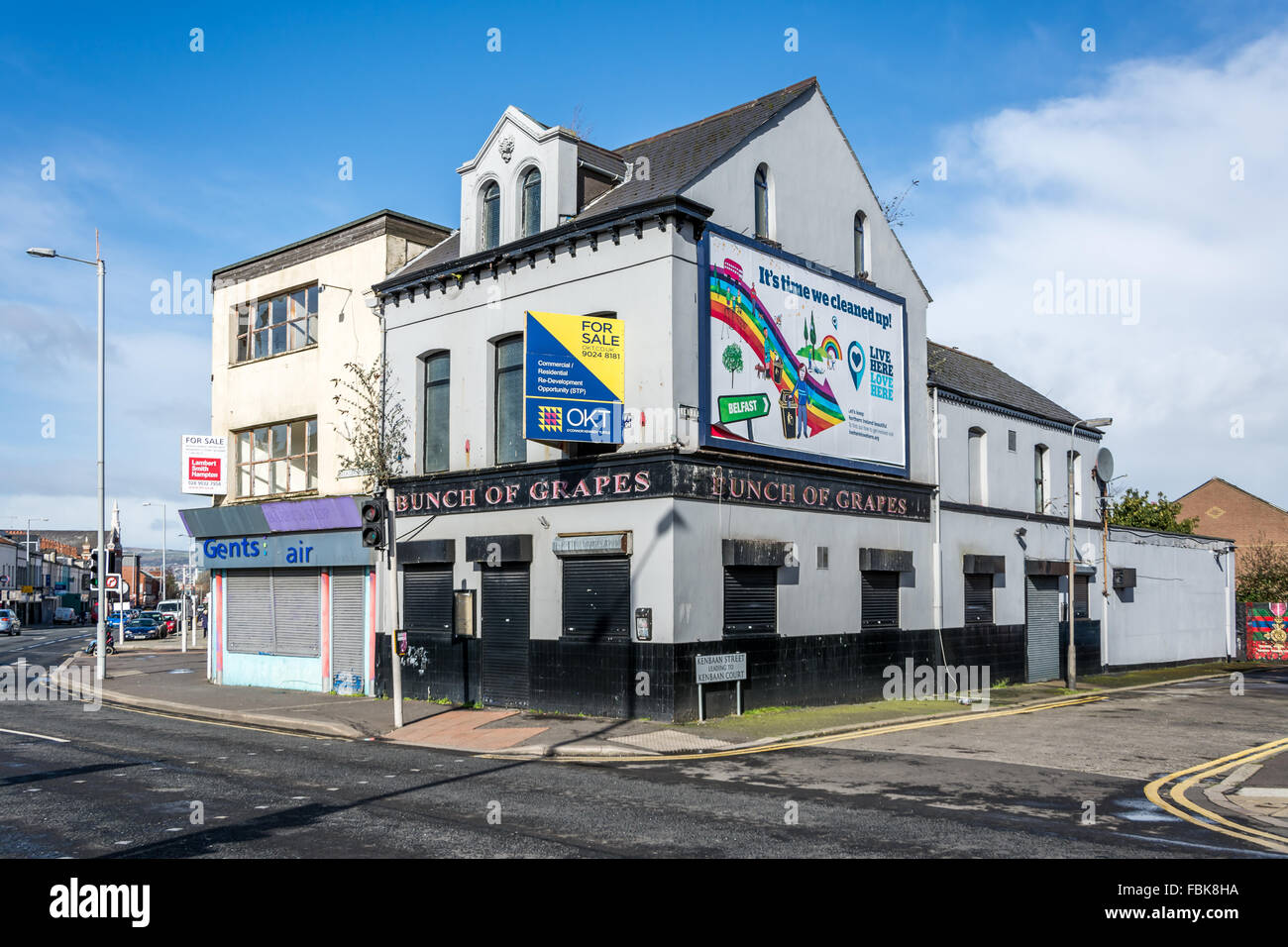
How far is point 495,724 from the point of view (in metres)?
18.6

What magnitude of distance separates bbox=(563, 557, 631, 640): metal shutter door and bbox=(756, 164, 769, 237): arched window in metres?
7.39

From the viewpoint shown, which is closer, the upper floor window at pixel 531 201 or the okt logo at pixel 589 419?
the okt logo at pixel 589 419

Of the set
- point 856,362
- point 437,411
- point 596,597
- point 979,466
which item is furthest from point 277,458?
Answer: point 979,466

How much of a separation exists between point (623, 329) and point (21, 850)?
42.0 feet

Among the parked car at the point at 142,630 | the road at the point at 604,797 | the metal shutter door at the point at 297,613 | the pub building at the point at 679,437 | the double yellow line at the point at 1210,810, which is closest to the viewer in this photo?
the road at the point at 604,797

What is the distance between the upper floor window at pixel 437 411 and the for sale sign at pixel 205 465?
332 inches

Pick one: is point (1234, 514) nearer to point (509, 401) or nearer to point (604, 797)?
point (509, 401)

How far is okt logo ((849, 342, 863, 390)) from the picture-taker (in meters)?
23.3

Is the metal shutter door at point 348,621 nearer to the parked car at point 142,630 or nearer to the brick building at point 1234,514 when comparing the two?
the parked car at point 142,630

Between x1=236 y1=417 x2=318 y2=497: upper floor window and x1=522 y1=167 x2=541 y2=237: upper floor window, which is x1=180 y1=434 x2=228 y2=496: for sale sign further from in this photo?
x1=522 y1=167 x2=541 y2=237: upper floor window

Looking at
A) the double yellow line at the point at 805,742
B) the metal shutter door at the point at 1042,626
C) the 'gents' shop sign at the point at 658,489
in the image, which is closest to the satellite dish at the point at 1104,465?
the metal shutter door at the point at 1042,626

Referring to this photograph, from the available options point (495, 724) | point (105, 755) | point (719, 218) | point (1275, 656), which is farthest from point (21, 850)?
point (1275, 656)

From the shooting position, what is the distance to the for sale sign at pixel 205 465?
2825 cm
